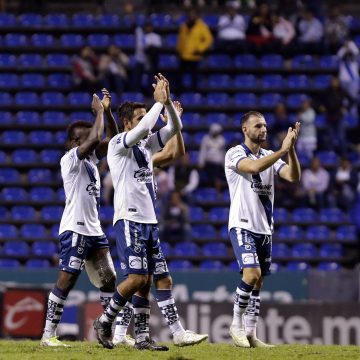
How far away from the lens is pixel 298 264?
869 inches

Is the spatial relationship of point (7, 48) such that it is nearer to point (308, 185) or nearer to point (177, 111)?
point (308, 185)

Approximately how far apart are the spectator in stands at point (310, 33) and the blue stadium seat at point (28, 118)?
6.98 m

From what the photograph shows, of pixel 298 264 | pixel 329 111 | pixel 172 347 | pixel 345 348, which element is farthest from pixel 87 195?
pixel 329 111

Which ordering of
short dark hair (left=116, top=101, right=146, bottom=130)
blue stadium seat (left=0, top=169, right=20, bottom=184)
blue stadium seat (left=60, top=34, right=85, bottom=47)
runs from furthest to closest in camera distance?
blue stadium seat (left=60, top=34, right=85, bottom=47) < blue stadium seat (left=0, top=169, right=20, bottom=184) < short dark hair (left=116, top=101, right=146, bottom=130)

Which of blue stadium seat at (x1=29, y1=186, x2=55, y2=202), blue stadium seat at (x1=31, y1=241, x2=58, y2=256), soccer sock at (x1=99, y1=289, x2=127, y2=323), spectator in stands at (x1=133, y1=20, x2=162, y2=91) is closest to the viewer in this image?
soccer sock at (x1=99, y1=289, x2=127, y2=323)

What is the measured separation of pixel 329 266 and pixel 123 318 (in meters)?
10.8

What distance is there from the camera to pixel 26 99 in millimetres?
26016

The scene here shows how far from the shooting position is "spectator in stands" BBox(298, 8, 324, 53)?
26656 mm

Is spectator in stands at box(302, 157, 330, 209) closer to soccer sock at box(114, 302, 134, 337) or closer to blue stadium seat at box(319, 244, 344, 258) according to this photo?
blue stadium seat at box(319, 244, 344, 258)

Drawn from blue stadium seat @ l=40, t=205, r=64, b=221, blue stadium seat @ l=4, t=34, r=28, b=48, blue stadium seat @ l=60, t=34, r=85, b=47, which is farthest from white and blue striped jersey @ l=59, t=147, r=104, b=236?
blue stadium seat @ l=4, t=34, r=28, b=48

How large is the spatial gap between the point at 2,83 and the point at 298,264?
924 centimetres

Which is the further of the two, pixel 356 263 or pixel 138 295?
pixel 356 263

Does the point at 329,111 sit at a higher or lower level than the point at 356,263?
higher

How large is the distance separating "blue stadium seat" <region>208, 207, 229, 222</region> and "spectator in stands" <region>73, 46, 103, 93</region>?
4.67 m
